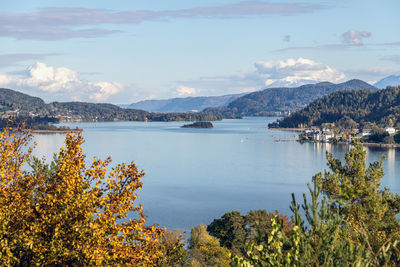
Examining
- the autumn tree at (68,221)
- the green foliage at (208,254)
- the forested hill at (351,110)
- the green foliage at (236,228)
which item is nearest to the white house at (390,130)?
the forested hill at (351,110)

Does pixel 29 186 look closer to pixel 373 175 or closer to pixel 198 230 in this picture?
pixel 373 175

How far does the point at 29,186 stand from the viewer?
7434mm

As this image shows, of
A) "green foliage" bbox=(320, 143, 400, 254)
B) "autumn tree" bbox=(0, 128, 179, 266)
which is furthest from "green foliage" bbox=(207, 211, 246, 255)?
"autumn tree" bbox=(0, 128, 179, 266)

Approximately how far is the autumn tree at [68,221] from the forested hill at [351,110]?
128029 mm

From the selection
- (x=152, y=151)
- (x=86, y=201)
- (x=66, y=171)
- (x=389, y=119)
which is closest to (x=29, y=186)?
(x=66, y=171)

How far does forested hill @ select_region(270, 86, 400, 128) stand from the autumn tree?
420 ft

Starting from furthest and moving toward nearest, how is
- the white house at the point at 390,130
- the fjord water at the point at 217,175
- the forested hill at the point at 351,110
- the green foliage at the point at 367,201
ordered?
the forested hill at the point at 351,110
the white house at the point at 390,130
the fjord water at the point at 217,175
the green foliage at the point at 367,201

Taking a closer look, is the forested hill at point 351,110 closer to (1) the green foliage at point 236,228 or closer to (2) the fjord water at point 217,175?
(2) the fjord water at point 217,175

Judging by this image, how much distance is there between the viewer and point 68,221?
6453 mm

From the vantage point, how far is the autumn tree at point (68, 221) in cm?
628

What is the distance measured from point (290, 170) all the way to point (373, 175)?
1837 inches

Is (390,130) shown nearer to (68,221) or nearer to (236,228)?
(236,228)

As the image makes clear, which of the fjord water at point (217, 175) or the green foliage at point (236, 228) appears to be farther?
the fjord water at point (217, 175)

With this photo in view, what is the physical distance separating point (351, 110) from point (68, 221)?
163405 millimetres
